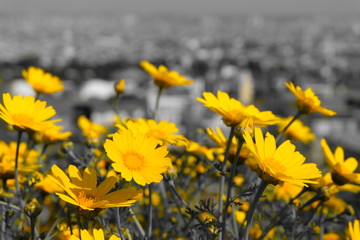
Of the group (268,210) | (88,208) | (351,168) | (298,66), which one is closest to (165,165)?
(88,208)

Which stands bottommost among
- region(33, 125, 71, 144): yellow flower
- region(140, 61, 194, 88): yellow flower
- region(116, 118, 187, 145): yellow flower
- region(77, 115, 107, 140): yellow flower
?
region(77, 115, 107, 140): yellow flower

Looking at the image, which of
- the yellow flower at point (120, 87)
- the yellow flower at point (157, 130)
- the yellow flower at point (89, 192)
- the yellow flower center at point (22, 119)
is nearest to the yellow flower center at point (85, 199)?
the yellow flower at point (89, 192)

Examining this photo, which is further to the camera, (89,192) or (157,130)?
(157,130)

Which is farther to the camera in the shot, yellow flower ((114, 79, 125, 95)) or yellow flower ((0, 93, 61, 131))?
yellow flower ((114, 79, 125, 95))

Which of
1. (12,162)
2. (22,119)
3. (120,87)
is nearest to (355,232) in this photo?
(22,119)

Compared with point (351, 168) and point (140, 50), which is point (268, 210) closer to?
point (351, 168)

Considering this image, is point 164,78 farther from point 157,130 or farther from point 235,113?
point 235,113

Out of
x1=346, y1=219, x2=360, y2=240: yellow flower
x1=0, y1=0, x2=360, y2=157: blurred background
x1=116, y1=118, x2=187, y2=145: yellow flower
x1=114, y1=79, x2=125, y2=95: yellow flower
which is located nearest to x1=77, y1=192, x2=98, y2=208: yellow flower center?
x1=116, y1=118, x2=187, y2=145: yellow flower

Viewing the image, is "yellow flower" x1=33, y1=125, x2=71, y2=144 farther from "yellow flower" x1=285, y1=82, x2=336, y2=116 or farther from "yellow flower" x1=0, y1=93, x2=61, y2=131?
"yellow flower" x1=285, y1=82, x2=336, y2=116
